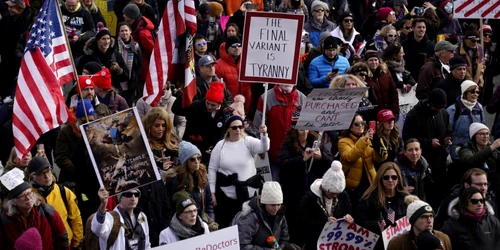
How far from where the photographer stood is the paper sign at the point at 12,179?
12789 mm

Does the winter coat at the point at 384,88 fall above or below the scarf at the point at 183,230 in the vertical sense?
below

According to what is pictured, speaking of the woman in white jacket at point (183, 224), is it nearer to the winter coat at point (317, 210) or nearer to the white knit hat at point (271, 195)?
the white knit hat at point (271, 195)

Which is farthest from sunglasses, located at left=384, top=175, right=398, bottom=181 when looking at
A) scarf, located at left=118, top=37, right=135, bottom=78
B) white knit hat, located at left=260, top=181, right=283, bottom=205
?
scarf, located at left=118, top=37, right=135, bottom=78

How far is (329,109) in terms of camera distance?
14914 mm

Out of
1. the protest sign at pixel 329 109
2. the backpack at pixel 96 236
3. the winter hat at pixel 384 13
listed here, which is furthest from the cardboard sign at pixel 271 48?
the winter hat at pixel 384 13

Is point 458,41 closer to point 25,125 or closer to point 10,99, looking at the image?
point 10,99

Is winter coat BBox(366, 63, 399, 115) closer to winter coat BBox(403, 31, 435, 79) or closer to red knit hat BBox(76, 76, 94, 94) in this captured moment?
winter coat BBox(403, 31, 435, 79)

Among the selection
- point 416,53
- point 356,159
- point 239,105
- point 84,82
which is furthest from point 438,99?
point 416,53

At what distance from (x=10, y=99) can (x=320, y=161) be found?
373 cm

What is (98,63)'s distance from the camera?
56.8ft

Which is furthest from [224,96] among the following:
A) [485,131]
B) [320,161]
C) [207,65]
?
[485,131]

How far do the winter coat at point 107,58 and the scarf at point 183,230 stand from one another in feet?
Answer: 17.6

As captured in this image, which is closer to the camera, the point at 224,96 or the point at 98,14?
the point at 224,96

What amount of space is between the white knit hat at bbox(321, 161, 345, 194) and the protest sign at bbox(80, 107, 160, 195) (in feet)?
5.89
